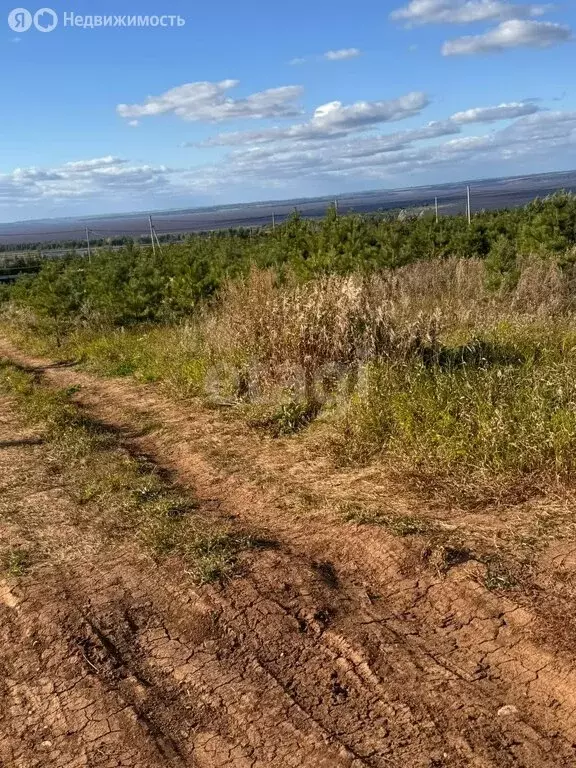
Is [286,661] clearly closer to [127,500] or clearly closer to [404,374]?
[127,500]

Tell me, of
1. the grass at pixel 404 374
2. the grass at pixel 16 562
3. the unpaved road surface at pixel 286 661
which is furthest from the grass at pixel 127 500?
the grass at pixel 404 374

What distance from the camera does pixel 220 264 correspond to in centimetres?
1370

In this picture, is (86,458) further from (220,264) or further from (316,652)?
(220,264)

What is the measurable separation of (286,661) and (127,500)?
2.23 metres

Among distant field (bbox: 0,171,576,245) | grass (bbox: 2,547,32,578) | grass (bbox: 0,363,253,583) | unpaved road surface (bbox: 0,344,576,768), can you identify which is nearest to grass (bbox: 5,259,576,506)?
unpaved road surface (bbox: 0,344,576,768)

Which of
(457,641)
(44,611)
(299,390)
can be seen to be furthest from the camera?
(299,390)

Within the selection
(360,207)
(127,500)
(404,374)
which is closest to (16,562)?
(127,500)

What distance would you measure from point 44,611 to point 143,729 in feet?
3.62

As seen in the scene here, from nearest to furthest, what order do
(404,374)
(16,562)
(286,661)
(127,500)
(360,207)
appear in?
(286,661) < (16,562) < (127,500) < (404,374) < (360,207)

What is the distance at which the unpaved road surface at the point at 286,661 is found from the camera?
264 cm

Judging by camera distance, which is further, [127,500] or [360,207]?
[360,207]

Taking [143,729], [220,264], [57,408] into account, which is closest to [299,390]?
[57,408]

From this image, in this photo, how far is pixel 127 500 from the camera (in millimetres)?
5031

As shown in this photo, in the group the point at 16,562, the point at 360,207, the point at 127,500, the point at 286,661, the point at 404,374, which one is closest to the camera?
the point at 286,661
